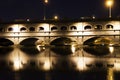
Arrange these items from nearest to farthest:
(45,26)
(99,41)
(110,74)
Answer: (110,74) → (45,26) → (99,41)

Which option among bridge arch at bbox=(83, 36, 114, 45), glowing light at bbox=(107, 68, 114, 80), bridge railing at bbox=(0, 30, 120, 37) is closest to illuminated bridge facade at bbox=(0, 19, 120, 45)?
bridge railing at bbox=(0, 30, 120, 37)

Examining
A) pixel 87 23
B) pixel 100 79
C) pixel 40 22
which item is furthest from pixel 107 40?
pixel 100 79

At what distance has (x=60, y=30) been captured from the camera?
93188mm

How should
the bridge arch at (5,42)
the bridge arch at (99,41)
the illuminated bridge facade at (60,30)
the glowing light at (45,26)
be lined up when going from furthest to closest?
1. the bridge arch at (5,42)
2. the glowing light at (45,26)
3. the bridge arch at (99,41)
4. the illuminated bridge facade at (60,30)

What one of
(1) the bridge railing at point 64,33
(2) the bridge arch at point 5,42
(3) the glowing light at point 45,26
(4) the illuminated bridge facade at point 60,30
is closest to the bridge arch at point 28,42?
(4) the illuminated bridge facade at point 60,30

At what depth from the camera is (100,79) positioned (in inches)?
1426

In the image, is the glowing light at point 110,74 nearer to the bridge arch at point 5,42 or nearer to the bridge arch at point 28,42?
the bridge arch at point 28,42

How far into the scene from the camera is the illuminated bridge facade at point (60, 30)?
3506 inches

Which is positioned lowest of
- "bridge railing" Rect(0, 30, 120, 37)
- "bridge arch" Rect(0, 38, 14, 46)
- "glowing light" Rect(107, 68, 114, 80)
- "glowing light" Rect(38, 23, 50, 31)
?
"glowing light" Rect(107, 68, 114, 80)

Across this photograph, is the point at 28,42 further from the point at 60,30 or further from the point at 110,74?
the point at 110,74

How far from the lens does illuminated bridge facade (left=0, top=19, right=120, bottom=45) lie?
292 ft

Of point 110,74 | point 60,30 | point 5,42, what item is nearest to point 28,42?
point 5,42

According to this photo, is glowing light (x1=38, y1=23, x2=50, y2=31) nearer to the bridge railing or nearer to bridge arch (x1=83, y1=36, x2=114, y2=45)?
the bridge railing

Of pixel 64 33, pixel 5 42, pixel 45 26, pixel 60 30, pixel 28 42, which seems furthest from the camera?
pixel 5 42
